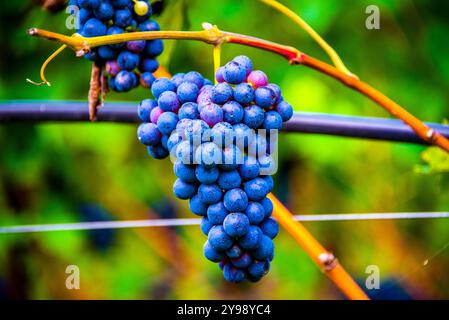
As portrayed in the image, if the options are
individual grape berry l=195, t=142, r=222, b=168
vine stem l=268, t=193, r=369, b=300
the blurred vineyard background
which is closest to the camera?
individual grape berry l=195, t=142, r=222, b=168

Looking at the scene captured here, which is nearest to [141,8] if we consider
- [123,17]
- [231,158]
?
[123,17]

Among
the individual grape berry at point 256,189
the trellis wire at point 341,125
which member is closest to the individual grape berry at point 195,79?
the individual grape berry at point 256,189

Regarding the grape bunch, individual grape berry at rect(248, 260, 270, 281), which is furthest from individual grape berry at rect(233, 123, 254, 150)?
individual grape berry at rect(248, 260, 270, 281)

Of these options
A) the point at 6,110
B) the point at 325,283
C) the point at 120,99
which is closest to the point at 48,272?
the point at 120,99

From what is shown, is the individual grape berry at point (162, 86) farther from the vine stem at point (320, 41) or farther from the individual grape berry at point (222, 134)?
the vine stem at point (320, 41)

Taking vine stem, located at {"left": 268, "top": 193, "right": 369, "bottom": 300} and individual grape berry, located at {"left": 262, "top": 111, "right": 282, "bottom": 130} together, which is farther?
vine stem, located at {"left": 268, "top": 193, "right": 369, "bottom": 300}

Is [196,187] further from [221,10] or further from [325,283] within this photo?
[325,283]

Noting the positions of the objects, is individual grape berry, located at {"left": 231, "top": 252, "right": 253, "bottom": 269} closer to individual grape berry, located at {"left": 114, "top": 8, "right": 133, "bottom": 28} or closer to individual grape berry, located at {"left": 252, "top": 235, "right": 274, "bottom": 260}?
individual grape berry, located at {"left": 252, "top": 235, "right": 274, "bottom": 260}
